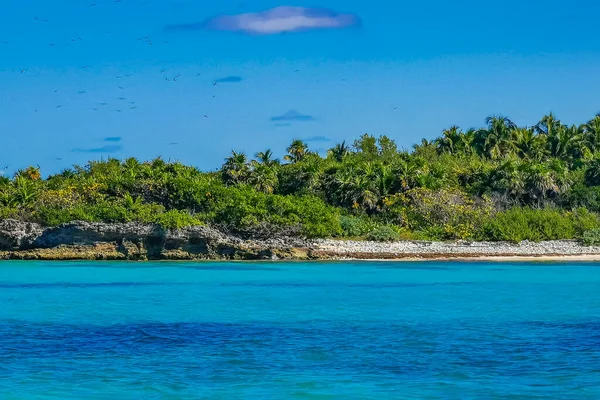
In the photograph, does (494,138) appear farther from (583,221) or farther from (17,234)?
(17,234)

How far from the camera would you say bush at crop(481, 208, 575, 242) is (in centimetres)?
5406

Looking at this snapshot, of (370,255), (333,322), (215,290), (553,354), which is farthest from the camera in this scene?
(370,255)

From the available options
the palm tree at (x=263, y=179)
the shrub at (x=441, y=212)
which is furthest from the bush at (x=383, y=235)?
the palm tree at (x=263, y=179)

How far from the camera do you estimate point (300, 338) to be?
68.0 ft

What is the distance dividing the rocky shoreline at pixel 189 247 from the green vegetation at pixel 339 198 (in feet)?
4.29

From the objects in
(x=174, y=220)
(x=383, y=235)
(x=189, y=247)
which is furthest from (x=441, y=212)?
(x=174, y=220)

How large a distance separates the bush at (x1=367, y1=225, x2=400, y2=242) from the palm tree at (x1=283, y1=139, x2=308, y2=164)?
2537cm

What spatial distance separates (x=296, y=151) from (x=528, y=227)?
30.3 meters

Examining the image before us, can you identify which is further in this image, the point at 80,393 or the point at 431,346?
the point at 431,346

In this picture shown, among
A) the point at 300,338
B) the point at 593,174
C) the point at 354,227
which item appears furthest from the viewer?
the point at 593,174

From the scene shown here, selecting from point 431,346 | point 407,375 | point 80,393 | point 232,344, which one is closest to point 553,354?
point 431,346

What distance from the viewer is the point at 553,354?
18.3 meters

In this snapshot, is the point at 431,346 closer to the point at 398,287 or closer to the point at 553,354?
the point at 553,354

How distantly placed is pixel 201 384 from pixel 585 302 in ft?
55.8
